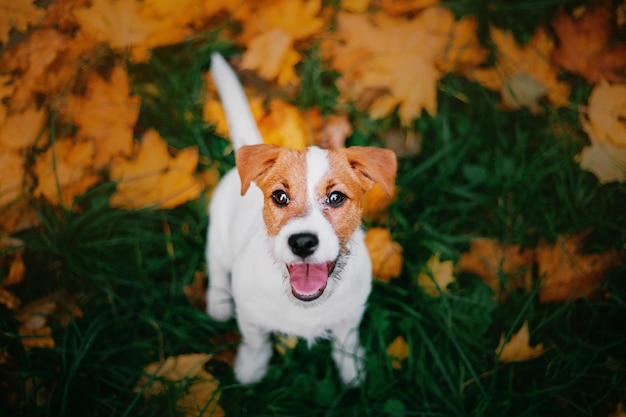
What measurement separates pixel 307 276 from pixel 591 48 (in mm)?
2424

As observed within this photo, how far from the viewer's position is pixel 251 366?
2.78 metres

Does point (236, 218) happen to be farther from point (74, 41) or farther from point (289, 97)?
point (74, 41)

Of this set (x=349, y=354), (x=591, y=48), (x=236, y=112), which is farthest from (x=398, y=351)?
(x=591, y=48)

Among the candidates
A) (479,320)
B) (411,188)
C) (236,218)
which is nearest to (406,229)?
(411,188)

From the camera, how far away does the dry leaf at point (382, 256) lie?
9.83 ft

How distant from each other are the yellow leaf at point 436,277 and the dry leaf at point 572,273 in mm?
536

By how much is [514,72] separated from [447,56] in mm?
468

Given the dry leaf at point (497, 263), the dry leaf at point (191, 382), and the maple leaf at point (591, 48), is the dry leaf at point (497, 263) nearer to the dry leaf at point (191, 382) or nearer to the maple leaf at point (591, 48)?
the maple leaf at point (591, 48)

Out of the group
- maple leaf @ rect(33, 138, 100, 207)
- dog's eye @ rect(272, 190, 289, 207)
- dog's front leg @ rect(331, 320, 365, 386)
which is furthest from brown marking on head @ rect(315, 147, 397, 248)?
maple leaf @ rect(33, 138, 100, 207)

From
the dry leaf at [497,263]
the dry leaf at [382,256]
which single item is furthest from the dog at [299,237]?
the dry leaf at [497,263]

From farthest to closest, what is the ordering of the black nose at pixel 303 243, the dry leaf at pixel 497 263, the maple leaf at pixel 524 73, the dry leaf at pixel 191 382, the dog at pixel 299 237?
the maple leaf at pixel 524 73 < the dry leaf at pixel 497 263 < the dry leaf at pixel 191 382 < the dog at pixel 299 237 < the black nose at pixel 303 243

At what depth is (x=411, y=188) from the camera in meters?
3.26

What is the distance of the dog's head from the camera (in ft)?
6.51

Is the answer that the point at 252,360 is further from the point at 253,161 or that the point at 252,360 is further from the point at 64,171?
the point at 64,171
